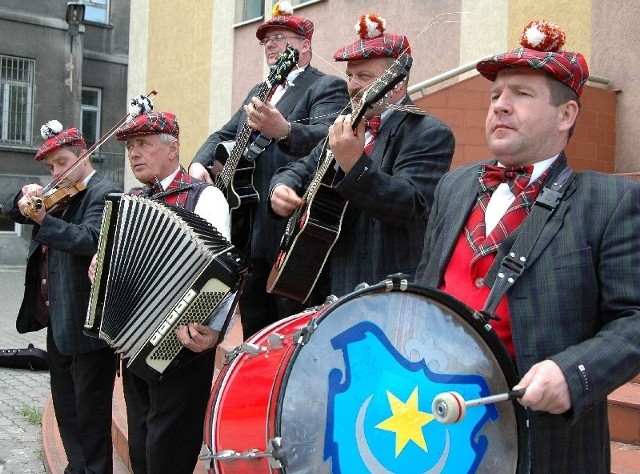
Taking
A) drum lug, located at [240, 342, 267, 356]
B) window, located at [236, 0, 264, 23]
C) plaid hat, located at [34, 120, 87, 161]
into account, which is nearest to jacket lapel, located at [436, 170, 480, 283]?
drum lug, located at [240, 342, 267, 356]

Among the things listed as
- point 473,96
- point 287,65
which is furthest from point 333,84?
point 473,96

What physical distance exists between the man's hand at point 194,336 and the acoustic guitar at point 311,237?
0.33m

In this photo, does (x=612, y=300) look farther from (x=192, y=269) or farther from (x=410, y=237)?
(x=192, y=269)

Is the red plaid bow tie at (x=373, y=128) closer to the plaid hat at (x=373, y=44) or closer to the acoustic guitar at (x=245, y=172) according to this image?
the plaid hat at (x=373, y=44)

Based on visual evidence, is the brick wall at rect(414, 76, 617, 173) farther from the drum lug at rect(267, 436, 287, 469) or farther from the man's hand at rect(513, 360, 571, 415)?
the drum lug at rect(267, 436, 287, 469)

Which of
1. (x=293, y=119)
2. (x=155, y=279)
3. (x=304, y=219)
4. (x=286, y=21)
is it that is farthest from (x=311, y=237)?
(x=286, y=21)

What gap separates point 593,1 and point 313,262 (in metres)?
4.55

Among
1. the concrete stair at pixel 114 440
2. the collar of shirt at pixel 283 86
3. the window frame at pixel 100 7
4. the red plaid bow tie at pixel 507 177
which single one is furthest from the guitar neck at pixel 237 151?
the window frame at pixel 100 7

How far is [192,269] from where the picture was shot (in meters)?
2.92

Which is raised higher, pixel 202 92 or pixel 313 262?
pixel 202 92

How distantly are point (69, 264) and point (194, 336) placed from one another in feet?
5.20

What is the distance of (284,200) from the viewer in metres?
3.18

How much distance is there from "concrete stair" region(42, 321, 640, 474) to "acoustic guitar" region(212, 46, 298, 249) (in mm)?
1148

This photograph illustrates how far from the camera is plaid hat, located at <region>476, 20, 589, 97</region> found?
210cm
